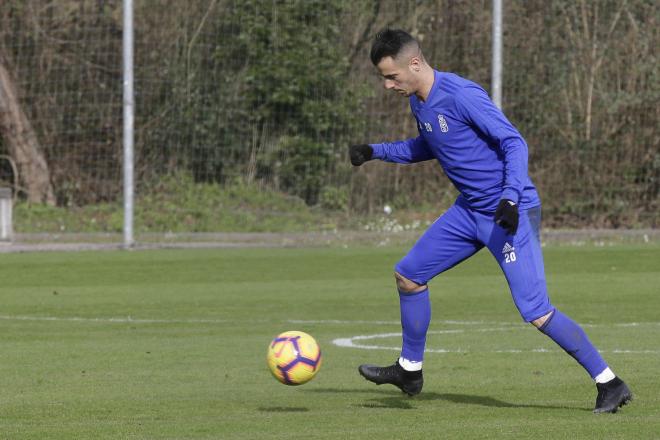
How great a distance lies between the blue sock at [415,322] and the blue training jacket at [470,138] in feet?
2.36

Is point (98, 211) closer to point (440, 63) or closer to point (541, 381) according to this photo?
point (440, 63)

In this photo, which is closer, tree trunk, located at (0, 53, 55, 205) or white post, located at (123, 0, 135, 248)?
white post, located at (123, 0, 135, 248)

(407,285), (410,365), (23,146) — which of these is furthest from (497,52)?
(410,365)

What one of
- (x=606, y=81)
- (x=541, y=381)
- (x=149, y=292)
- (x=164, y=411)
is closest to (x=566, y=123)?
(x=606, y=81)

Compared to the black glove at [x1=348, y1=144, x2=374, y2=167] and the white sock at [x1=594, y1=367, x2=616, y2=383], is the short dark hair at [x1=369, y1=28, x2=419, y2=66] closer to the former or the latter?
the black glove at [x1=348, y1=144, x2=374, y2=167]

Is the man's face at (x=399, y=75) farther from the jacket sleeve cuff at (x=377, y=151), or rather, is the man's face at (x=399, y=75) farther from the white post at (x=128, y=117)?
the white post at (x=128, y=117)

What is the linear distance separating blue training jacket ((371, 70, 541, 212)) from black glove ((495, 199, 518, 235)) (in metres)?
0.32

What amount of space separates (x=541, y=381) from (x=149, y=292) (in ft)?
24.3

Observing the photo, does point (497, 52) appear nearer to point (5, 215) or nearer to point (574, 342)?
point (5, 215)

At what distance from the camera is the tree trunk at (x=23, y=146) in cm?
2186

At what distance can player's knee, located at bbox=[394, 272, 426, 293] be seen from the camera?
8.41 m

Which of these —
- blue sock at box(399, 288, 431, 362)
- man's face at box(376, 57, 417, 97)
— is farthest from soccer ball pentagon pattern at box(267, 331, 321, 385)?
man's face at box(376, 57, 417, 97)

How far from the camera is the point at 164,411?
763cm

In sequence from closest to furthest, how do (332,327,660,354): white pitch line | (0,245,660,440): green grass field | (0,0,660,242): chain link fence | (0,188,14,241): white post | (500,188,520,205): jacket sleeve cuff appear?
(0,245,660,440): green grass field
(500,188,520,205): jacket sleeve cuff
(332,327,660,354): white pitch line
(0,188,14,241): white post
(0,0,660,242): chain link fence
